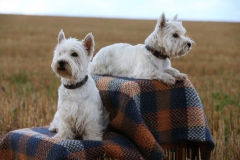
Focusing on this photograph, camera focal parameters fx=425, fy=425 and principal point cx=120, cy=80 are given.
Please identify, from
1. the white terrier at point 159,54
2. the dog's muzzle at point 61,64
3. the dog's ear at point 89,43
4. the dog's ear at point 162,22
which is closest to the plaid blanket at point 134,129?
the white terrier at point 159,54

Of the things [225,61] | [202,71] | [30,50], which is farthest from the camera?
[30,50]

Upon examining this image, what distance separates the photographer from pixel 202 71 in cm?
1736

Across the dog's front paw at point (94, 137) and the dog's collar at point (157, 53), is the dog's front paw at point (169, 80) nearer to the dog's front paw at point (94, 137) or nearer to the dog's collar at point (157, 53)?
the dog's collar at point (157, 53)

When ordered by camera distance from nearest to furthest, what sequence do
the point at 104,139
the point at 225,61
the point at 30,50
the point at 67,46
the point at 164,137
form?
the point at 67,46 < the point at 104,139 < the point at 164,137 < the point at 225,61 < the point at 30,50

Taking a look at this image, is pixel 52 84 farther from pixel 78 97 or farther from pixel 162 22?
pixel 78 97

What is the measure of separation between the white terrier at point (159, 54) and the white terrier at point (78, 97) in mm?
999

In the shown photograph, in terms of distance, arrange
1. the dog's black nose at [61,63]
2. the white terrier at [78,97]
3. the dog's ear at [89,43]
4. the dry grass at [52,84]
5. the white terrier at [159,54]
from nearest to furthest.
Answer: the dog's black nose at [61,63] → the white terrier at [78,97] → the dog's ear at [89,43] → the white terrier at [159,54] → the dry grass at [52,84]

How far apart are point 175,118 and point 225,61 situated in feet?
47.2

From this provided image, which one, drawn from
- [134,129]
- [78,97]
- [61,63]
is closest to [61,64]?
[61,63]

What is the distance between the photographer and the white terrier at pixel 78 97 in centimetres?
538

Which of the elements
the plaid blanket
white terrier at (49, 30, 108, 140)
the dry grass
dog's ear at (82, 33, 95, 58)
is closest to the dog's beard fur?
white terrier at (49, 30, 108, 140)

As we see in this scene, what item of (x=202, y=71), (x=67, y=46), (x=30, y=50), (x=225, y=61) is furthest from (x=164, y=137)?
(x=30, y=50)

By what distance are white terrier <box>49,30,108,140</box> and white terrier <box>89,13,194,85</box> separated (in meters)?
1.00

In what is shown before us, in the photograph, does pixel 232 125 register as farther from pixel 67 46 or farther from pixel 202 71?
pixel 202 71
